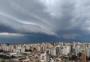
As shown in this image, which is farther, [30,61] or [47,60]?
[47,60]

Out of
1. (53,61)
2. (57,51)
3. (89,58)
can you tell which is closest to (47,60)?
(53,61)

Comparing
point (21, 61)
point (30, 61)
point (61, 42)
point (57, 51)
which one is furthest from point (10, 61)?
point (61, 42)

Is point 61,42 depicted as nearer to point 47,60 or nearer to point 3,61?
point 47,60

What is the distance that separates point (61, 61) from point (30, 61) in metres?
1.73

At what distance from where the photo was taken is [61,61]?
1166cm

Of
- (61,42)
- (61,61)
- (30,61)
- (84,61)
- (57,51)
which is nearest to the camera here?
(84,61)

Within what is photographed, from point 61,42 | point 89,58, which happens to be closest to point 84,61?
point 89,58

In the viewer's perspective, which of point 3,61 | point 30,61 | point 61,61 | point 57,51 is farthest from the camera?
point 57,51

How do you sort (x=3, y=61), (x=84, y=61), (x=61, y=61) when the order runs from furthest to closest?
(x=61, y=61) → (x=3, y=61) → (x=84, y=61)

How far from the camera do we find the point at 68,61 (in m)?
11.0

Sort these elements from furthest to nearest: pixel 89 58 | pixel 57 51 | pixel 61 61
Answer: pixel 57 51 < pixel 61 61 < pixel 89 58

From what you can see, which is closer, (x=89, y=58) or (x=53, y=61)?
(x=89, y=58)

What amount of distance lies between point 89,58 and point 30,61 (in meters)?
2.93

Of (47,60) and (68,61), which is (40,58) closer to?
(47,60)
